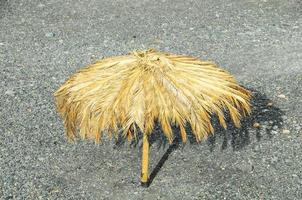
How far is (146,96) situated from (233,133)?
2.07 m

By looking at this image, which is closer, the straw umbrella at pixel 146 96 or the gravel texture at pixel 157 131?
the straw umbrella at pixel 146 96

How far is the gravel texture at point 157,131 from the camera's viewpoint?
5738mm

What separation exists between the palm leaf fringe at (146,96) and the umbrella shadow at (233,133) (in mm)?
1205

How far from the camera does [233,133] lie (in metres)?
6.46

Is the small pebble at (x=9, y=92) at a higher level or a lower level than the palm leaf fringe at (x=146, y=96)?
lower

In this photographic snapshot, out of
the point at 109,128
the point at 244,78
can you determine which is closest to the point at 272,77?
the point at 244,78

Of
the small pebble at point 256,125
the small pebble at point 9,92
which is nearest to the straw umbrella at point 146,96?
the small pebble at point 256,125

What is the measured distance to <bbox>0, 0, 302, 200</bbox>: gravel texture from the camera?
574cm

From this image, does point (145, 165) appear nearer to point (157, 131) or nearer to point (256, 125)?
point (157, 131)

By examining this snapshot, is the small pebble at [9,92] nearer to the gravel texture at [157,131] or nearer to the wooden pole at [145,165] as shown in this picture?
the gravel texture at [157,131]

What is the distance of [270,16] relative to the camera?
9.84 metres

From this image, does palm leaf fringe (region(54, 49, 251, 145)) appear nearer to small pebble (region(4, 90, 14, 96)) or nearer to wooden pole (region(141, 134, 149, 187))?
wooden pole (region(141, 134, 149, 187))

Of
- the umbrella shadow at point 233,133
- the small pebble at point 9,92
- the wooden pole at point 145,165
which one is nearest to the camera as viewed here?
the wooden pole at point 145,165

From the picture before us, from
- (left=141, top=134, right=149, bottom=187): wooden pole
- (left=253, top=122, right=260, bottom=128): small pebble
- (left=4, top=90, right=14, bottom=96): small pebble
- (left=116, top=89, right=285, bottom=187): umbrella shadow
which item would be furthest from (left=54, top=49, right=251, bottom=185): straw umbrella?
(left=4, top=90, right=14, bottom=96): small pebble
